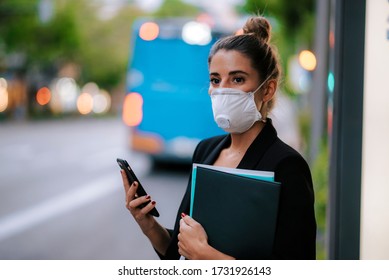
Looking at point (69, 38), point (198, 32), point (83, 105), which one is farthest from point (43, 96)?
point (198, 32)

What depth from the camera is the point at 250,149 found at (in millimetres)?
1706

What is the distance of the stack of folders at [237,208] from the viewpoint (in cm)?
156

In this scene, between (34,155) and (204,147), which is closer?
Result: (204,147)

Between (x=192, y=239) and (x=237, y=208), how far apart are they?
0.55ft

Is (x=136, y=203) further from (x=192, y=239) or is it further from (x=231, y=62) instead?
(x=231, y=62)

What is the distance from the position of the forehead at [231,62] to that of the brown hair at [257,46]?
0.01 m

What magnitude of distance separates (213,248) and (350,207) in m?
1.07

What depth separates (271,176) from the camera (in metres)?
1.56

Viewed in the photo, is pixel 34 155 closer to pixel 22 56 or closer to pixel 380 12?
pixel 380 12

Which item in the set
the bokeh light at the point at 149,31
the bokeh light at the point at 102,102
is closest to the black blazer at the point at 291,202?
the bokeh light at the point at 149,31

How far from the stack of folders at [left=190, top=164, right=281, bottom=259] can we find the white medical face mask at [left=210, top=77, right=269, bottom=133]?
0.17m

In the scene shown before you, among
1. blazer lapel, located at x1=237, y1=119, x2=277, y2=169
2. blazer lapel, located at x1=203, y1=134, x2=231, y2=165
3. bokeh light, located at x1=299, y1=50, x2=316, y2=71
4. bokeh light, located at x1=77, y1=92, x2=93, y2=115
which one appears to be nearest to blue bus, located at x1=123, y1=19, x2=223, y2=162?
bokeh light, located at x1=299, y1=50, x2=316, y2=71

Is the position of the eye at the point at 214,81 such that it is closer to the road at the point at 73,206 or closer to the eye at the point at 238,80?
the eye at the point at 238,80
